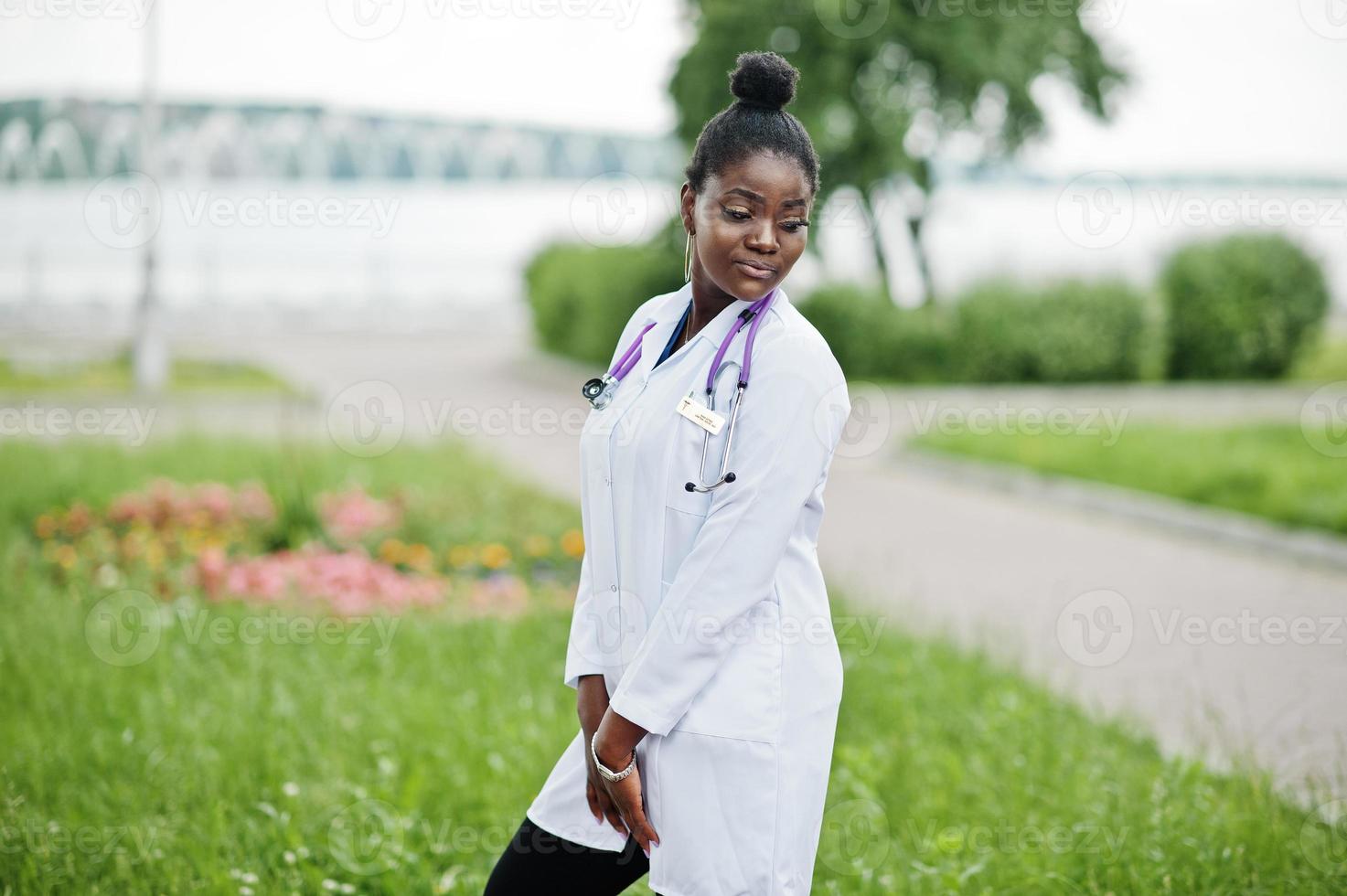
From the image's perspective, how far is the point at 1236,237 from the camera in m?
18.5

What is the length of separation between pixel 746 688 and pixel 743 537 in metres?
0.27

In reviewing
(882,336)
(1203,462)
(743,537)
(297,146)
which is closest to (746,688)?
(743,537)

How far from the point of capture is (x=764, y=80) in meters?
2.16

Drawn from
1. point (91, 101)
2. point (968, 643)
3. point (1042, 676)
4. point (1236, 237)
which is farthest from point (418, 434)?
point (91, 101)

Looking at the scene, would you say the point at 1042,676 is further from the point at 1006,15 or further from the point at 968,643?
the point at 1006,15

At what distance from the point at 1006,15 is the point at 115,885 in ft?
50.4

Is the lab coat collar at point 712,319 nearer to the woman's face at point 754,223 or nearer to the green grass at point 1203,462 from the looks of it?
the woman's face at point 754,223

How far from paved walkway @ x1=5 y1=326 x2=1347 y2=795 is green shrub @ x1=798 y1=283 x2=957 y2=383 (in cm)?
453

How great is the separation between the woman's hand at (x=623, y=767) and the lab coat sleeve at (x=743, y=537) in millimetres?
40

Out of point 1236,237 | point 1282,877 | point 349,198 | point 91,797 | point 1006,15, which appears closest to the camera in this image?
point 1282,877

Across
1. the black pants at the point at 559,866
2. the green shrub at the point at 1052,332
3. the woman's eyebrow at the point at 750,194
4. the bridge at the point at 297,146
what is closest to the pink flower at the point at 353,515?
the black pants at the point at 559,866

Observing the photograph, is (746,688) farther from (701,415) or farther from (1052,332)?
(1052,332)

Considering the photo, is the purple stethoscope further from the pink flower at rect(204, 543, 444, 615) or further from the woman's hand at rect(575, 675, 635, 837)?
the pink flower at rect(204, 543, 444, 615)

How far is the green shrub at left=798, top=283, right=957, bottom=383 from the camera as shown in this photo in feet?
60.7
